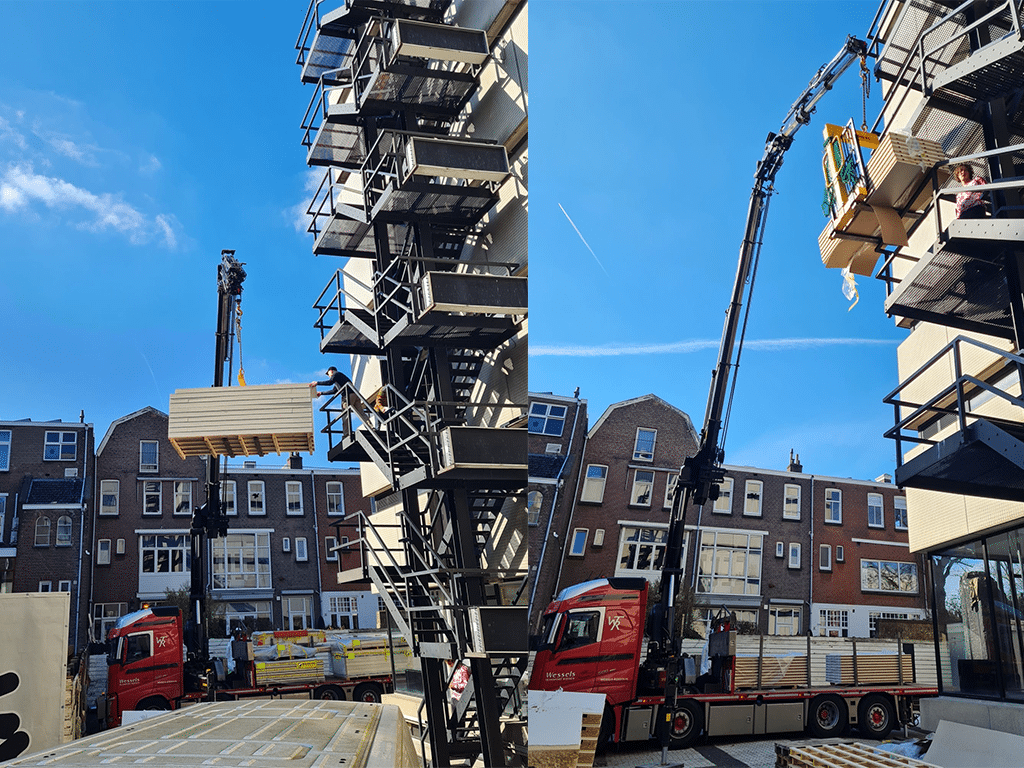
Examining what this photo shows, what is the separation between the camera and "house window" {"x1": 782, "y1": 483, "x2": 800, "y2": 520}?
7043 millimetres

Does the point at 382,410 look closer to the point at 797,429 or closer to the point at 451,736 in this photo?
the point at 451,736

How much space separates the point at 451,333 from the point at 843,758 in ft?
18.1

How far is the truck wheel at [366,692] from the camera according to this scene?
65.6 feet

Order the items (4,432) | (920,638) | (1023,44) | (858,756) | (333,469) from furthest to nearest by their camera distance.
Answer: (4,432), (333,469), (920,638), (858,756), (1023,44)

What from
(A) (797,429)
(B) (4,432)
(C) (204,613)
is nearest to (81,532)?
(B) (4,432)

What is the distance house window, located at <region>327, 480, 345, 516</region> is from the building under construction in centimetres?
1502

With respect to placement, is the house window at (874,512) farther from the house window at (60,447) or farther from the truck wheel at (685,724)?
the house window at (60,447)

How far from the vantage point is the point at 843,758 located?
6.44m

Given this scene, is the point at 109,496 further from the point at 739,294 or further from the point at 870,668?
the point at 739,294

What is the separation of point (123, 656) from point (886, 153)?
58.8ft

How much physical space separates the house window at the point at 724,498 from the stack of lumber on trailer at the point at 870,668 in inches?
80.2

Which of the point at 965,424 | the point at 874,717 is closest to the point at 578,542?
the point at 965,424

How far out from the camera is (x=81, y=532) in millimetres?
27578

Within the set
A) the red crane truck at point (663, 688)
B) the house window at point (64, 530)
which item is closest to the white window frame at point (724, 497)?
the red crane truck at point (663, 688)
